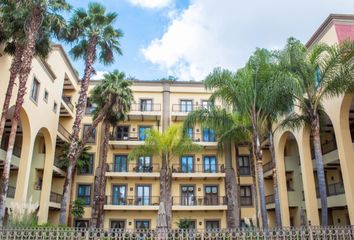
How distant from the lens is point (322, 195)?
46.9 feet

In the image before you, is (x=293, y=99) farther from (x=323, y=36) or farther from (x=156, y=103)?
(x=156, y=103)

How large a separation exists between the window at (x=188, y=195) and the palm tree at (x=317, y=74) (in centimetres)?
1608

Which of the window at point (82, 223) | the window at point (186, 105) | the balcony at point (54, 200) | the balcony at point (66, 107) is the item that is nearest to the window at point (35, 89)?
the balcony at point (66, 107)

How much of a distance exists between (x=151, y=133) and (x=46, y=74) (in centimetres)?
902

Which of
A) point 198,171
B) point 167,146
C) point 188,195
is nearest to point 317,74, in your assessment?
point 167,146

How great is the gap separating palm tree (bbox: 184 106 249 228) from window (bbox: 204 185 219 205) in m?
1.00

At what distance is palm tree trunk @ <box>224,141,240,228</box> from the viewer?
28203 millimetres

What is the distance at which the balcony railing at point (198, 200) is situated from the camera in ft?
96.4

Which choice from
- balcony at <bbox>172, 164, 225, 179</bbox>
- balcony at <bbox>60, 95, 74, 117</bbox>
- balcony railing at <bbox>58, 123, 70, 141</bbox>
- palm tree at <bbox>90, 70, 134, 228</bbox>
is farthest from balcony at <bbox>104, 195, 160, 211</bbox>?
balcony at <bbox>60, 95, 74, 117</bbox>

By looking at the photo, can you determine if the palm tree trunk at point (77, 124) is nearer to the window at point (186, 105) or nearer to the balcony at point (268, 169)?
the window at point (186, 105)

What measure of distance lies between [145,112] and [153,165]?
5.01 metres

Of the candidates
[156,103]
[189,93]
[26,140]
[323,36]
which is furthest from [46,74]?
[323,36]

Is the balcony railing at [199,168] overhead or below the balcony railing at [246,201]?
overhead

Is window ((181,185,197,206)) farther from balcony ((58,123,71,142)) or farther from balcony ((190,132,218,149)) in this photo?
balcony ((58,123,71,142))
